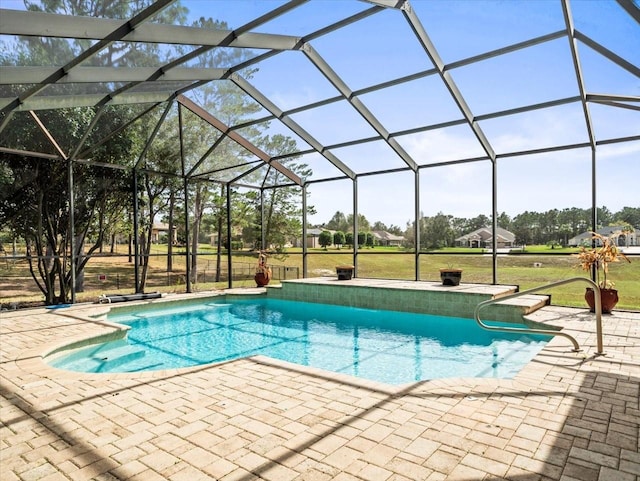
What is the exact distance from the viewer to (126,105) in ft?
28.3

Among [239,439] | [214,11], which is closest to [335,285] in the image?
[214,11]

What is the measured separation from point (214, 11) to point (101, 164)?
602 cm

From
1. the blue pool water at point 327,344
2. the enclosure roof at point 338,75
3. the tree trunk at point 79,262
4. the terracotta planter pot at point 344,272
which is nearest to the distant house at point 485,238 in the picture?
the enclosure roof at point 338,75

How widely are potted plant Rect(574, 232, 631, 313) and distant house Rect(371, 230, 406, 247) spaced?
4464 millimetres

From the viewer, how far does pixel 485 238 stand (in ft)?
33.0

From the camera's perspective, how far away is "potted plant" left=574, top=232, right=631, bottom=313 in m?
7.23

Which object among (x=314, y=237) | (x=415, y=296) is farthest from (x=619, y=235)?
(x=314, y=237)

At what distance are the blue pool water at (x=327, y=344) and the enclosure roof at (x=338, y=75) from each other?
3.85 meters

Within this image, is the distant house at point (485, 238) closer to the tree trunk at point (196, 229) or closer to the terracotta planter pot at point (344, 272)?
the terracotta planter pot at point (344, 272)

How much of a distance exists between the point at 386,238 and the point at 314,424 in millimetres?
9544

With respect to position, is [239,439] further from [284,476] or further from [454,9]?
[454,9]

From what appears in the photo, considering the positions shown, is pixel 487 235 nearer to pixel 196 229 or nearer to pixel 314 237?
pixel 314 237

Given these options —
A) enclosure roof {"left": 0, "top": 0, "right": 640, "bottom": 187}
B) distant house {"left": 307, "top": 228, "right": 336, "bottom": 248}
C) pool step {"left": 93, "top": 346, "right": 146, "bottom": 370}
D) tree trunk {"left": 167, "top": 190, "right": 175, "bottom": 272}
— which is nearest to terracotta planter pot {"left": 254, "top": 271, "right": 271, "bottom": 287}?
tree trunk {"left": 167, "top": 190, "right": 175, "bottom": 272}

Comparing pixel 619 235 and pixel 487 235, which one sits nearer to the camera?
pixel 619 235
